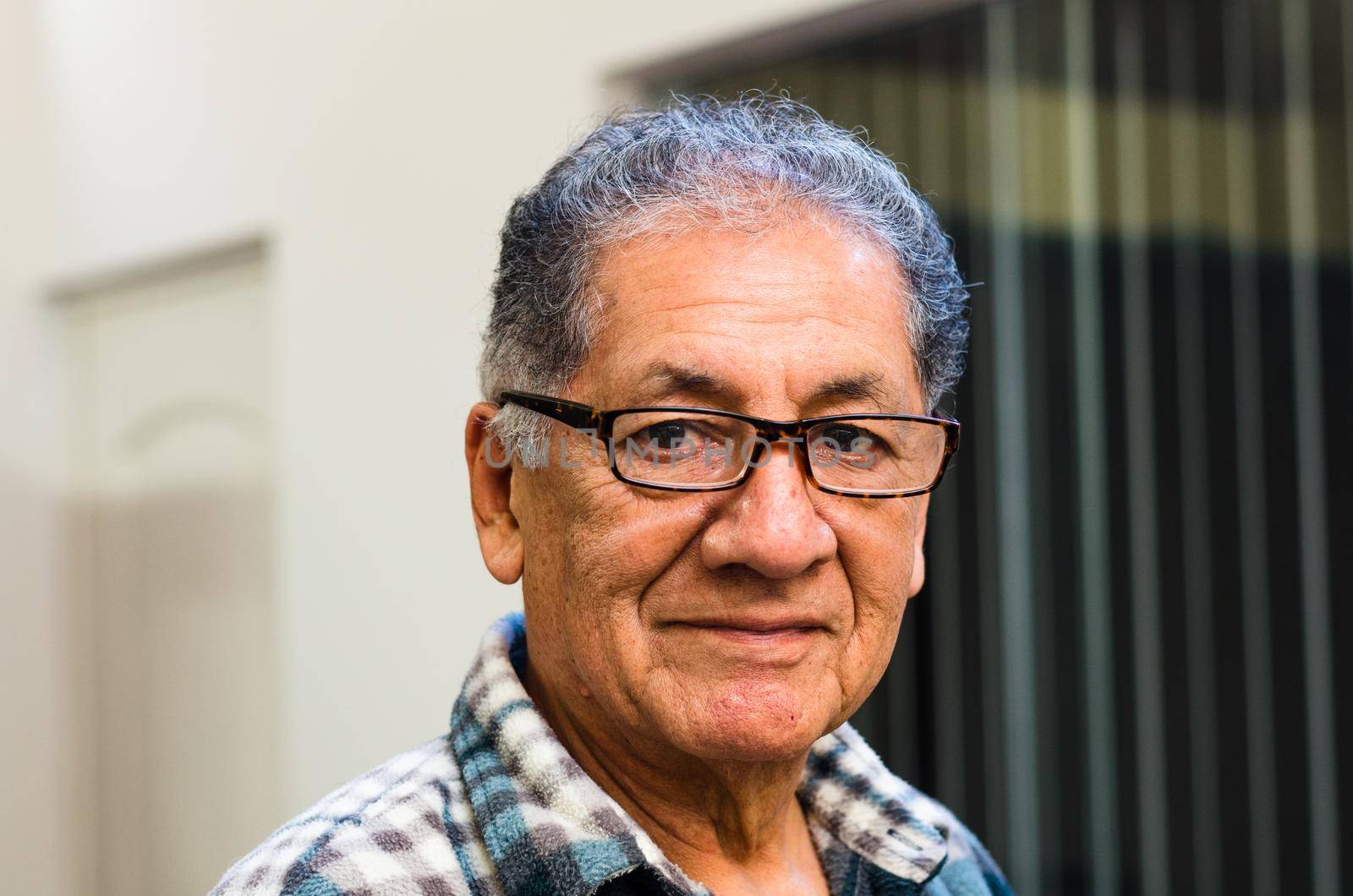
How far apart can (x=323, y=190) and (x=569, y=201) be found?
2168 mm

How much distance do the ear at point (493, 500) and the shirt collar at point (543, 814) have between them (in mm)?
77

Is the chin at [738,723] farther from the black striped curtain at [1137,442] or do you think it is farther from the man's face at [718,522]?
the black striped curtain at [1137,442]

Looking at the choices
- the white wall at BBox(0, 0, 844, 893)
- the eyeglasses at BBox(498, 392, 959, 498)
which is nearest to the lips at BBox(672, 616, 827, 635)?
the eyeglasses at BBox(498, 392, 959, 498)

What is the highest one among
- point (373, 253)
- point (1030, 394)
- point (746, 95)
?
point (746, 95)

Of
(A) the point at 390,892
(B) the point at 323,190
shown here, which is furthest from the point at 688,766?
(B) the point at 323,190

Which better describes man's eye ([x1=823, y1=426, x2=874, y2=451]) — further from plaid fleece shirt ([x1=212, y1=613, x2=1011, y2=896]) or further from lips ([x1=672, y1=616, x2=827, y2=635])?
plaid fleece shirt ([x1=212, y1=613, x2=1011, y2=896])

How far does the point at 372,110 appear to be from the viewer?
3084 millimetres

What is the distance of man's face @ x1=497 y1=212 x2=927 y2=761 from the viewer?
1.05 metres

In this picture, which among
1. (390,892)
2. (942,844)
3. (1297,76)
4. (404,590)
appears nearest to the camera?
(390,892)

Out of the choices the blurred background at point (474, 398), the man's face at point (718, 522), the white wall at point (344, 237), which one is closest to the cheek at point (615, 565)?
the man's face at point (718, 522)

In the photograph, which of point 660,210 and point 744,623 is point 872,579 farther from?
point 660,210

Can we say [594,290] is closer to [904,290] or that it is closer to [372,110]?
[904,290]

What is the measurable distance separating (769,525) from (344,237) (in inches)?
89.9

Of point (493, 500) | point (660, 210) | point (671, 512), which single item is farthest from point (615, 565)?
point (660, 210)
